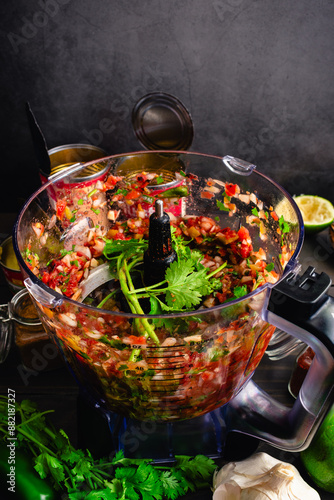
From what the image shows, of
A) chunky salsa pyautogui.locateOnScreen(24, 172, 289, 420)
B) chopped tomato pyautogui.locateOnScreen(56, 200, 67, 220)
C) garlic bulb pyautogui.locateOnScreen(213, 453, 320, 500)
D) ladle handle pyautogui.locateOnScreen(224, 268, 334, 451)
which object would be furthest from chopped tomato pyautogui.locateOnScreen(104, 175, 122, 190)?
garlic bulb pyautogui.locateOnScreen(213, 453, 320, 500)

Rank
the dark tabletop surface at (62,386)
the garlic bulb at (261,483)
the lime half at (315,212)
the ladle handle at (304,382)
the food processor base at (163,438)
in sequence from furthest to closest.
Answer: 1. the lime half at (315,212)
2. the dark tabletop surface at (62,386)
3. the food processor base at (163,438)
4. the garlic bulb at (261,483)
5. the ladle handle at (304,382)

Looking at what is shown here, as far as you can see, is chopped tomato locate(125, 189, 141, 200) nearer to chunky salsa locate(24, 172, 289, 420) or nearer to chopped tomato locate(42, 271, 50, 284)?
chunky salsa locate(24, 172, 289, 420)

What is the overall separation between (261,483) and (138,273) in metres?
0.47

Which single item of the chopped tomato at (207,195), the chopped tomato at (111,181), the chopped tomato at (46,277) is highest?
the chopped tomato at (207,195)

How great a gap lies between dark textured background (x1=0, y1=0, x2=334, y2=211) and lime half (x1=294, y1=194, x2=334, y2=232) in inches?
3.8

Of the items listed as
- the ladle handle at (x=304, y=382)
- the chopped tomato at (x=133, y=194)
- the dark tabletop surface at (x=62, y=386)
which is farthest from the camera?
the chopped tomato at (x=133, y=194)

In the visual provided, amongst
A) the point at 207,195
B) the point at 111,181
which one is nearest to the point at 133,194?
the point at 111,181

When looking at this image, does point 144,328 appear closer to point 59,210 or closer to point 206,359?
point 206,359

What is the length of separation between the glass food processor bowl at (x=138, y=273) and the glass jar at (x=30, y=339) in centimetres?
13

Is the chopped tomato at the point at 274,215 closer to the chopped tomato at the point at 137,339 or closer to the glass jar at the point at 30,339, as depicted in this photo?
the chopped tomato at the point at 137,339

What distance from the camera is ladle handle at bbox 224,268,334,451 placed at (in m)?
0.67

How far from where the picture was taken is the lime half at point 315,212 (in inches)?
57.2

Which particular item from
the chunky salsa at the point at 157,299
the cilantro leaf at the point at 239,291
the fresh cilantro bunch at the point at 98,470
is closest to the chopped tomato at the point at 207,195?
the chunky salsa at the point at 157,299

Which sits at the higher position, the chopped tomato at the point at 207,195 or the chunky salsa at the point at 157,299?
the chopped tomato at the point at 207,195
